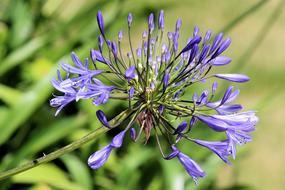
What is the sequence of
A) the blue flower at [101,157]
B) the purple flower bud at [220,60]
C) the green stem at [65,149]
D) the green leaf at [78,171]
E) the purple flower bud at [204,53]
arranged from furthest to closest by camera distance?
the green leaf at [78,171], the purple flower bud at [220,60], the purple flower bud at [204,53], the blue flower at [101,157], the green stem at [65,149]

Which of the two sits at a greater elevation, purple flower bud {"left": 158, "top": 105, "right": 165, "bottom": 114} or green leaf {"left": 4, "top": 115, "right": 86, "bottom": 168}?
green leaf {"left": 4, "top": 115, "right": 86, "bottom": 168}

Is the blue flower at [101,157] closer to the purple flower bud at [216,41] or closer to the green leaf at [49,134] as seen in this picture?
the purple flower bud at [216,41]

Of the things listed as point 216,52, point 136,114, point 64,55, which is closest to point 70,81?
point 136,114

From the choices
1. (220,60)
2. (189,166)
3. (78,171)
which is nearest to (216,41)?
(220,60)

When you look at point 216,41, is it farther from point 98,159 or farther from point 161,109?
point 98,159

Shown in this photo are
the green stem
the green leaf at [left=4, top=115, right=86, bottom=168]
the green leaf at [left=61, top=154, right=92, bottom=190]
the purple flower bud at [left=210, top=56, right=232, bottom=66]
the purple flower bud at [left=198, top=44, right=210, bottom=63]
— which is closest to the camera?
the green stem

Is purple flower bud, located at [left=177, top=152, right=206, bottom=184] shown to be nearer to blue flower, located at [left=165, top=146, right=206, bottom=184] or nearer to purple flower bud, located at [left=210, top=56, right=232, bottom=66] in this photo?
blue flower, located at [left=165, top=146, right=206, bottom=184]

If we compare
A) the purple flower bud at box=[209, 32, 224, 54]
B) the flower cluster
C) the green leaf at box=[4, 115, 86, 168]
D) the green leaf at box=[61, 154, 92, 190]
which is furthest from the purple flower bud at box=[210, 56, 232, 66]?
the green leaf at box=[61, 154, 92, 190]

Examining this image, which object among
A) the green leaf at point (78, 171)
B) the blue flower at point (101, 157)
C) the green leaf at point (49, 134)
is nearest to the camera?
the blue flower at point (101, 157)

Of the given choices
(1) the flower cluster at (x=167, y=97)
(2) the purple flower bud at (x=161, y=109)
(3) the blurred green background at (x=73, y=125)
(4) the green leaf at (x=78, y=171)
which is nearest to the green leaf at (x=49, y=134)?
(3) the blurred green background at (x=73, y=125)

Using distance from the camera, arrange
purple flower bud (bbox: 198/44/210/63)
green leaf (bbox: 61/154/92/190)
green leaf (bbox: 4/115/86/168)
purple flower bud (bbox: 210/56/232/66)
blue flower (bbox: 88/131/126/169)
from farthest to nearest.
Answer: green leaf (bbox: 61/154/92/190), green leaf (bbox: 4/115/86/168), purple flower bud (bbox: 210/56/232/66), purple flower bud (bbox: 198/44/210/63), blue flower (bbox: 88/131/126/169)

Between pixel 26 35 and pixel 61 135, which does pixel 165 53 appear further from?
pixel 26 35
